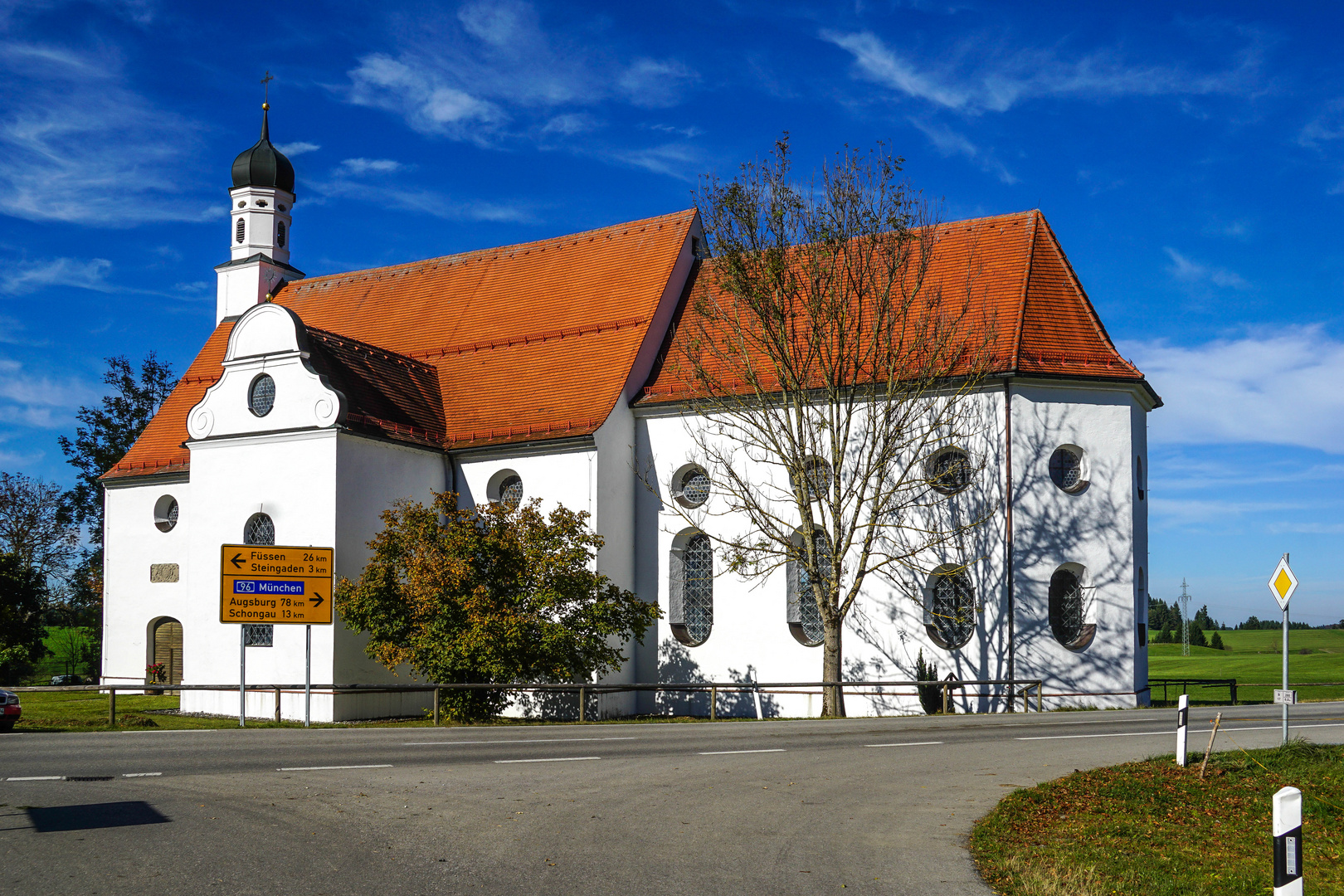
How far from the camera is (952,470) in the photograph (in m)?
22.9

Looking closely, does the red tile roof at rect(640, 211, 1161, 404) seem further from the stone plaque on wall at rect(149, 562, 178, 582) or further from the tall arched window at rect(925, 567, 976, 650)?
the stone plaque on wall at rect(149, 562, 178, 582)

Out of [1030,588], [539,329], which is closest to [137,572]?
[539,329]

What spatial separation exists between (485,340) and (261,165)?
Answer: 11880mm

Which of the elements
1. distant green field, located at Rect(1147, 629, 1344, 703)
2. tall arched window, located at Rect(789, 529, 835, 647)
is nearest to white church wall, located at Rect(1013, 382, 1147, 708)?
tall arched window, located at Rect(789, 529, 835, 647)

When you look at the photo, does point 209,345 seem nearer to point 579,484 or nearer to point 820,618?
point 579,484

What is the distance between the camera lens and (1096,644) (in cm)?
2255

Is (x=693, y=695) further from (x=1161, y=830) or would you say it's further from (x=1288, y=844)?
(x=1288, y=844)

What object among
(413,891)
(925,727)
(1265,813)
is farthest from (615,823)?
(925,727)

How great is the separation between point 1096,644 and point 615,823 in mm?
16556

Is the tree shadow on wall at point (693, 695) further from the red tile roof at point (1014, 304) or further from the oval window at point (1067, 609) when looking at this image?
the oval window at point (1067, 609)

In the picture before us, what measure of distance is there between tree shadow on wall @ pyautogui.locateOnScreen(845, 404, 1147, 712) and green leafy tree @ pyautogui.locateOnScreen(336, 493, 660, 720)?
5.68 meters

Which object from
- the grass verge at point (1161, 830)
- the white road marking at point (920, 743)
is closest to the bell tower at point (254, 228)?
the white road marking at point (920, 743)

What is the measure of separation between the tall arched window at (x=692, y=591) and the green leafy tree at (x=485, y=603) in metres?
2.82

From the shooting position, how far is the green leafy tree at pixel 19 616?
3525cm
